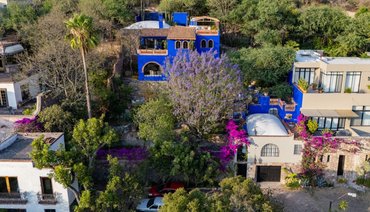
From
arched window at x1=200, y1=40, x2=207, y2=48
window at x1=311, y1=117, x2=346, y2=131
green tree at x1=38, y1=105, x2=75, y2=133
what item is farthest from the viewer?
arched window at x1=200, y1=40, x2=207, y2=48

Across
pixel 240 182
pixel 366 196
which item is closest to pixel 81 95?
pixel 240 182

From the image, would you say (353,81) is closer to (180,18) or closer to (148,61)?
(148,61)

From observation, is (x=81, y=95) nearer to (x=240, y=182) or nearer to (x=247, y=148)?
(x=247, y=148)

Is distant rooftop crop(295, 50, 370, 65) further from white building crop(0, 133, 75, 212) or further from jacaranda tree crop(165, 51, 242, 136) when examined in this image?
white building crop(0, 133, 75, 212)

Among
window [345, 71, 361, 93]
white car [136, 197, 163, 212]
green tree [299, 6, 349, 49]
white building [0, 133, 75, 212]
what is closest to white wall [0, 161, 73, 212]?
white building [0, 133, 75, 212]

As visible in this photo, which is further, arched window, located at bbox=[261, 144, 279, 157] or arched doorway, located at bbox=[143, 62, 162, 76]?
arched doorway, located at bbox=[143, 62, 162, 76]

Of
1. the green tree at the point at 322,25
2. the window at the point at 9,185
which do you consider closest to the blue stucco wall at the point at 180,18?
the green tree at the point at 322,25
